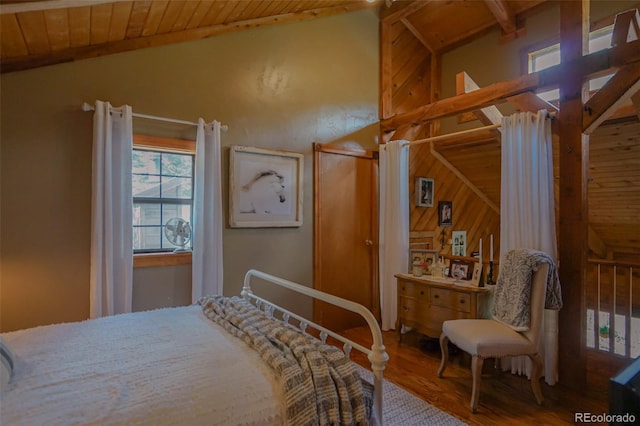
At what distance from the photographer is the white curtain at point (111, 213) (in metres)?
2.54

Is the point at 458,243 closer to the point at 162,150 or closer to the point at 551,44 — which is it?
the point at 551,44

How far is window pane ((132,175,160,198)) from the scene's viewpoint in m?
2.88

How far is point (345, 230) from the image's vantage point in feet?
13.3

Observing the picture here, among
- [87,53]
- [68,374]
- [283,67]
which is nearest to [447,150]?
[283,67]

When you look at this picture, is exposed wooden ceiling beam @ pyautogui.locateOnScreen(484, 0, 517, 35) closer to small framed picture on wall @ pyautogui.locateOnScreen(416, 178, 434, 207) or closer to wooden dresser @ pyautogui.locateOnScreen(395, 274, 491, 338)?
small framed picture on wall @ pyautogui.locateOnScreen(416, 178, 434, 207)

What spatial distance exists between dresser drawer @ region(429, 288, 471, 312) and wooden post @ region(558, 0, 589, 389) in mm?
678

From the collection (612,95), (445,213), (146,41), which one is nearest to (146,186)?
(146,41)

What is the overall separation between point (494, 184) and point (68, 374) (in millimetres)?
4903

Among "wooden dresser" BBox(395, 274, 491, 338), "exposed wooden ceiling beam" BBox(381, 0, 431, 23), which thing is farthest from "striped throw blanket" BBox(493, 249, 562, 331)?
"exposed wooden ceiling beam" BBox(381, 0, 431, 23)

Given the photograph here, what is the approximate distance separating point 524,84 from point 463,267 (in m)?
1.69

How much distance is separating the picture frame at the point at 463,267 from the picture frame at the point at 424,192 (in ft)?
4.37

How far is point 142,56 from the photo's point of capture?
9.24ft

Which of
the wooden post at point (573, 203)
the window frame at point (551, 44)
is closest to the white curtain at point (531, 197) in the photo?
the wooden post at point (573, 203)

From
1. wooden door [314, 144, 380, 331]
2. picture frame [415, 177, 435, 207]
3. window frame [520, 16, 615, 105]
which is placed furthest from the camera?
picture frame [415, 177, 435, 207]
